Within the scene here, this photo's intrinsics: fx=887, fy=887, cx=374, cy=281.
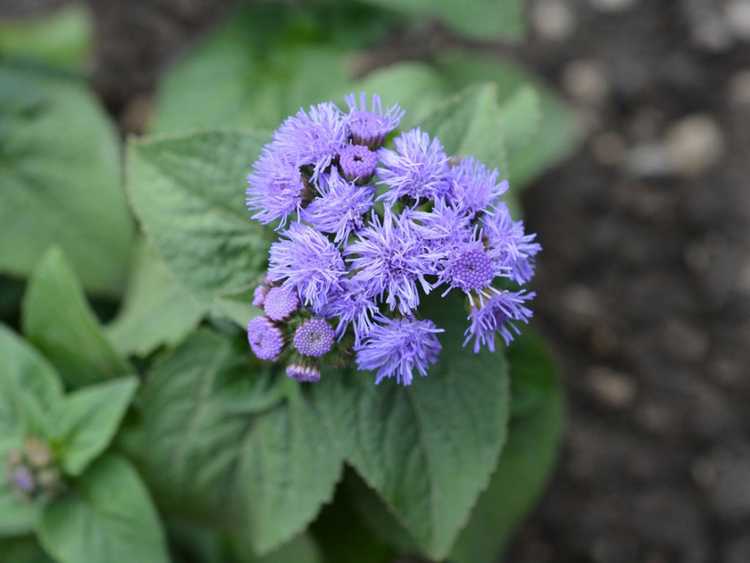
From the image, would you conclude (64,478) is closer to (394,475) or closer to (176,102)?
(394,475)

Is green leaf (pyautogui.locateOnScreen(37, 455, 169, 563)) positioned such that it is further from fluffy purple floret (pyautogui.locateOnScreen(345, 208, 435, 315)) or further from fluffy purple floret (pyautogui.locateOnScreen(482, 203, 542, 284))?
fluffy purple floret (pyautogui.locateOnScreen(482, 203, 542, 284))

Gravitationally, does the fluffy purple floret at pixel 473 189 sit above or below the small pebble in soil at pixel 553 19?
below

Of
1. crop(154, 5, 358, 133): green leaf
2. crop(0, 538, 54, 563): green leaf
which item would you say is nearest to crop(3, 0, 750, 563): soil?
crop(154, 5, 358, 133): green leaf

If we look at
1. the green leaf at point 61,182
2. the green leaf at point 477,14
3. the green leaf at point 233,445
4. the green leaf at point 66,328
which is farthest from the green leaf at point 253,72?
the green leaf at point 233,445

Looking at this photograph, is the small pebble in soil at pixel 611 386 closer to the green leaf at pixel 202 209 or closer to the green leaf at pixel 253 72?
the green leaf at pixel 253 72

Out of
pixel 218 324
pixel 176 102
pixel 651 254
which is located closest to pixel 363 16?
pixel 176 102
